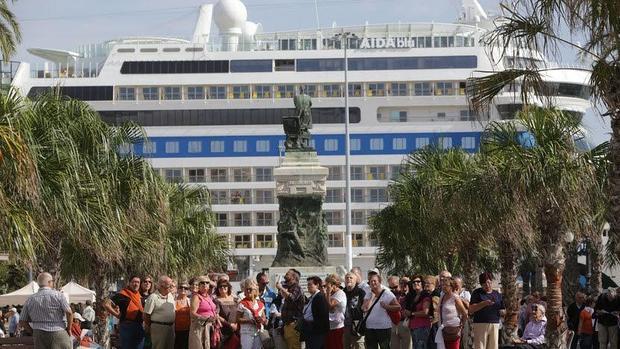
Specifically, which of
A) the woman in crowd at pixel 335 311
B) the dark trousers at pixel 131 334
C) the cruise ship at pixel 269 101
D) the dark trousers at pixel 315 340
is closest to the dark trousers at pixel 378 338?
the woman in crowd at pixel 335 311

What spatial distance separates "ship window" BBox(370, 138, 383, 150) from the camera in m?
121

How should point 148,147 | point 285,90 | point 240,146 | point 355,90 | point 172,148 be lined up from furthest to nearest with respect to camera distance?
point 172,148 → point 355,90 → point 240,146 → point 285,90 → point 148,147

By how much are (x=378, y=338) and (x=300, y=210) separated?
25.0 metres

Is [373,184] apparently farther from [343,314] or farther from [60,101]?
[343,314]

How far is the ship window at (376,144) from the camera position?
121375 millimetres

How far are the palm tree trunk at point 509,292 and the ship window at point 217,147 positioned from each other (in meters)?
83.1

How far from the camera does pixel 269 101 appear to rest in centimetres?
12156

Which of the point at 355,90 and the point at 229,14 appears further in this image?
the point at 229,14

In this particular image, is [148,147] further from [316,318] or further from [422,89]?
[422,89]

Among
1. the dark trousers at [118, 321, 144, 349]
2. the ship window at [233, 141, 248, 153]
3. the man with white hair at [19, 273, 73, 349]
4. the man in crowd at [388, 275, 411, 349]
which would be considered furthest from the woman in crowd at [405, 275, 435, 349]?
the ship window at [233, 141, 248, 153]

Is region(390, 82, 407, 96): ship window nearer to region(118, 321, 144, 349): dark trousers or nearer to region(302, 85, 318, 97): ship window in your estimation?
region(302, 85, 318, 97): ship window

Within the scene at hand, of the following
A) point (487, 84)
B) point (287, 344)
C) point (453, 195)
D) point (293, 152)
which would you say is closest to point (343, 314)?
point (287, 344)

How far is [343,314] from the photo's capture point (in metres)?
24.7

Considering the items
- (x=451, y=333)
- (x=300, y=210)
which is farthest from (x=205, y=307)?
(x=300, y=210)
